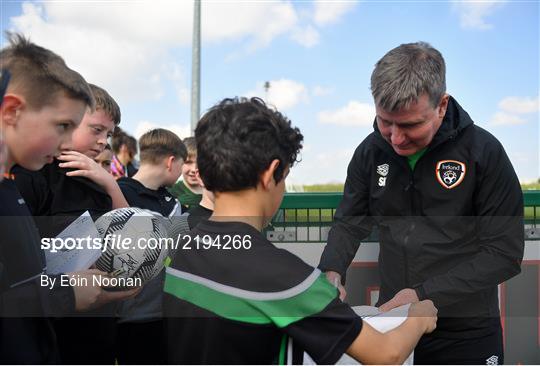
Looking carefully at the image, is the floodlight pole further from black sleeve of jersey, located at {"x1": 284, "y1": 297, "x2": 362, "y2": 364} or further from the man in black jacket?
black sleeve of jersey, located at {"x1": 284, "y1": 297, "x2": 362, "y2": 364}

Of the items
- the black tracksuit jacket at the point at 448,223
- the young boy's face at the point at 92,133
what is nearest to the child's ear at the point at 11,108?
the young boy's face at the point at 92,133

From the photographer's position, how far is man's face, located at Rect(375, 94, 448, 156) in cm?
193

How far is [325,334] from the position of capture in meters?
1.33

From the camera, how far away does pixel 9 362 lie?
5.16 feet

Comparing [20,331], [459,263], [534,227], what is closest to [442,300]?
[459,263]

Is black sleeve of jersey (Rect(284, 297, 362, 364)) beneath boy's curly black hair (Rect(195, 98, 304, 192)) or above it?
beneath

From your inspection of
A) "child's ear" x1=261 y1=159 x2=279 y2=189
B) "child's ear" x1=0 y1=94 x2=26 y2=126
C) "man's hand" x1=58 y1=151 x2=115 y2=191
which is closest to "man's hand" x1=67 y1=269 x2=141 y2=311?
"man's hand" x1=58 y1=151 x2=115 y2=191

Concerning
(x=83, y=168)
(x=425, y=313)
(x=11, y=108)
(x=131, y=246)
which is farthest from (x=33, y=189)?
(x=425, y=313)

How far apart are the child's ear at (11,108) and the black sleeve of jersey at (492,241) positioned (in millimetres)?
1572

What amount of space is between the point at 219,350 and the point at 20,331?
745 millimetres

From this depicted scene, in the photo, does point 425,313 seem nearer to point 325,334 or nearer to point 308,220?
point 325,334

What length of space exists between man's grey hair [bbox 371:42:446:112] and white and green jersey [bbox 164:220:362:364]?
867 millimetres

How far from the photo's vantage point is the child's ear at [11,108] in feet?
4.68

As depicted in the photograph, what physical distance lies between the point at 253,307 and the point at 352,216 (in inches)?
43.9
